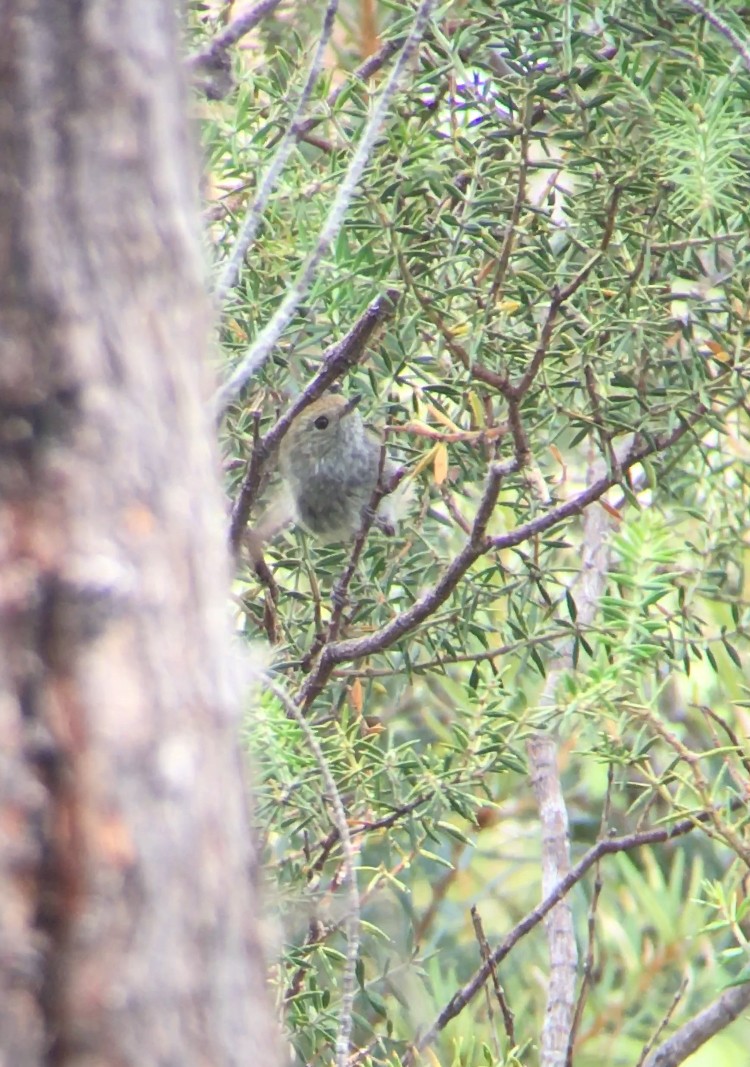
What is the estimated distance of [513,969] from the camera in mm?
2791

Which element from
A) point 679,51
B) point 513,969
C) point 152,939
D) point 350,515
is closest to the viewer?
point 152,939

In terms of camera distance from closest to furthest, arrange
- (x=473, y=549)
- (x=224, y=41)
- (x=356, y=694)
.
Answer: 1. (x=224, y=41)
2. (x=473, y=549)
3. (x=356, y=694)

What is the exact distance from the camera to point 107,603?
0.57 metres

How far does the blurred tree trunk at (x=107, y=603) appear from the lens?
0.54m

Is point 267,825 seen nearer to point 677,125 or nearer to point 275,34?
point 677,125

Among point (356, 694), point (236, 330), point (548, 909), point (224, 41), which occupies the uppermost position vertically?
point (224, 41)

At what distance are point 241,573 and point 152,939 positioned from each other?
45.6 inches

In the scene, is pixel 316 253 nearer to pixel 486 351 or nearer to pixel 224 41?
pixel 224 41

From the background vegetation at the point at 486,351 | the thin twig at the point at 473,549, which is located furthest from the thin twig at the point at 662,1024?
the thin twig at the point at 473,549

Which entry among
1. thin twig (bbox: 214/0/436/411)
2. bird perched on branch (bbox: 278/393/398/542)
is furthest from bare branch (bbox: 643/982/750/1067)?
thin twig (bbox: 214/0/436/411)

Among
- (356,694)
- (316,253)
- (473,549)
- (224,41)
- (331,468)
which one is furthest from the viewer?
(331,468)

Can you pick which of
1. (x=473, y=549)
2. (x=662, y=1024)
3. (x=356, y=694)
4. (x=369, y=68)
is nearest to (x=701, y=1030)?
(x=662, y=1024)

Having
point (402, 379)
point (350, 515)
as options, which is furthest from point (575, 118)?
point (350, 515)

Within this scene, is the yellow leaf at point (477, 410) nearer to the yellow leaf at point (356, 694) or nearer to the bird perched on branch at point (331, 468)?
the yellow leaf at point (356, 694)
